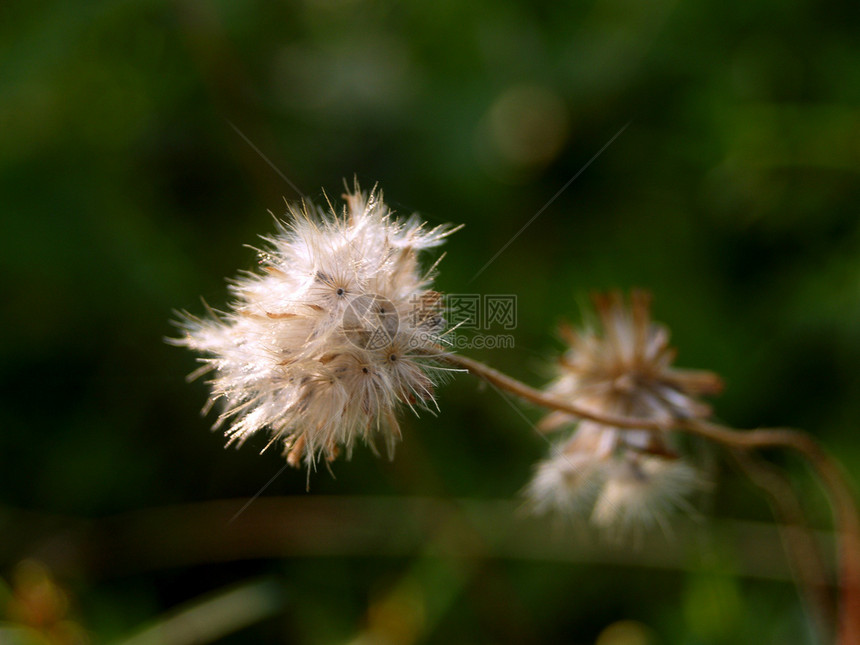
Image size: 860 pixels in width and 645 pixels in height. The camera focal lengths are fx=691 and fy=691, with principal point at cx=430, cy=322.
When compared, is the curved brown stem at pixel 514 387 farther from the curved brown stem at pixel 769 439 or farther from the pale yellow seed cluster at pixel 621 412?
the pale yellow seed cluster at pixel 621 412

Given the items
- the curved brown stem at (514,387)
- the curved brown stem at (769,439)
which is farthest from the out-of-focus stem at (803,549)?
the curved brown stem at (514,387)

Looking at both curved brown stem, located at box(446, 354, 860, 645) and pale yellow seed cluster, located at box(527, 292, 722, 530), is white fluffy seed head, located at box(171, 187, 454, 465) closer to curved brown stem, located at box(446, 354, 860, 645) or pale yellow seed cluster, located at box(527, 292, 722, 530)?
curved brown stem, located at box(446, 354, 860, 645)

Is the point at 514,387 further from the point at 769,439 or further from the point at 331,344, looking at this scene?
the point at 769,439

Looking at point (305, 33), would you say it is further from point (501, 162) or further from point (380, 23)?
point (501, 162)

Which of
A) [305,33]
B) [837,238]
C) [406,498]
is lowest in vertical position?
[406,498]

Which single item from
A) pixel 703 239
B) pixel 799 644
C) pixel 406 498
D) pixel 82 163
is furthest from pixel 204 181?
pixel 799 644

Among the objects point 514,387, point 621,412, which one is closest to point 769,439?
point 621,412
